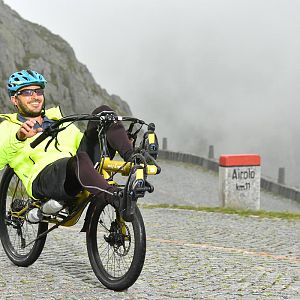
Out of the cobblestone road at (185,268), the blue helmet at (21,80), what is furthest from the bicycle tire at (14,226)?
the blue helmet at (21,80)

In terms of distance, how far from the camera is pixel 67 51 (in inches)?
2830

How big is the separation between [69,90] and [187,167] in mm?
32258

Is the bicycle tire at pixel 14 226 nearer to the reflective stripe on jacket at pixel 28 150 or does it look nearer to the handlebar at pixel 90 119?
the reflective stripe on jacket at pixel 28 150

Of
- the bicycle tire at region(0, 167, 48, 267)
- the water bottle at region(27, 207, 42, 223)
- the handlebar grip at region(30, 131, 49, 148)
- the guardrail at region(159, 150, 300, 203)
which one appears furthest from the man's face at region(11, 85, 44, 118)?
the guardrail at region(159, 150, 300, 203)

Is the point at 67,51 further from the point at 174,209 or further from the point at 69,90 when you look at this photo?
the point at 174,209

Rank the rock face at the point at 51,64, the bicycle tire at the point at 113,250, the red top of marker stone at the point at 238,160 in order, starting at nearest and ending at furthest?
the bicycle tire at the point at 113,250
the red top of marker stone at the point at 238,160
the rock face at the point at 51,64

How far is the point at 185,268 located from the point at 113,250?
3.68 feet

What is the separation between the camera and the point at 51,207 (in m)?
5.48

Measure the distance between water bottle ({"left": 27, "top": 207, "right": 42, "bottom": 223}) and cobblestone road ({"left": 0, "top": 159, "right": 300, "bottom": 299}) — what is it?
453mm

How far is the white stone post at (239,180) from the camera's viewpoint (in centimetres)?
1463

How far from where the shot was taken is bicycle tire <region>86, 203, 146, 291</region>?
4.77 metres

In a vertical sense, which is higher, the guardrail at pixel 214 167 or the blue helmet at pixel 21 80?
the guardrail at pixel 214 167

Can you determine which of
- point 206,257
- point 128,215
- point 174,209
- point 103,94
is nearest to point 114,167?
point 128,215

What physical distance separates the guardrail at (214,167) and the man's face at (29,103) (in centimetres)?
2254
